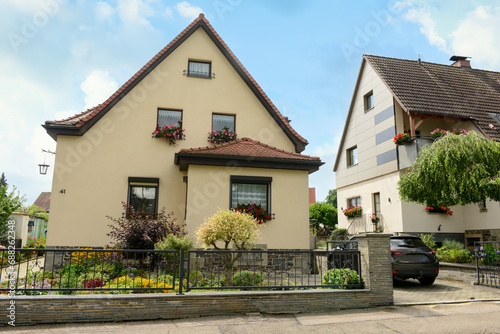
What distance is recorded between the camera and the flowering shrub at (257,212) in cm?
1202

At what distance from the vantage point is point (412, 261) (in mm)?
9539

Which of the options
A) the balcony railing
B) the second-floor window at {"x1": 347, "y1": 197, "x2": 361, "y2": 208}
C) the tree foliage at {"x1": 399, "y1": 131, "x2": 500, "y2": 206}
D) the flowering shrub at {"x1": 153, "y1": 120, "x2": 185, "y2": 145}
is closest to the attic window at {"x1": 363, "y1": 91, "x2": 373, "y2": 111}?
the balcony railing

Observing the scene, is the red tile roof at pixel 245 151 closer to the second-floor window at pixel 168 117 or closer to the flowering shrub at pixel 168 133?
the flowering shrub at pixel 168 133

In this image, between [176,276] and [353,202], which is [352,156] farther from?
[176,276]

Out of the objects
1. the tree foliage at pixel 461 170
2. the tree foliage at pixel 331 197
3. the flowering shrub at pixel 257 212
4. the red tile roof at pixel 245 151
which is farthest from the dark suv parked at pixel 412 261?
the tree foliage at pixel 331 197

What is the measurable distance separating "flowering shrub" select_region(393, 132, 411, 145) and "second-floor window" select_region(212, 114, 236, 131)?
8.30 meters

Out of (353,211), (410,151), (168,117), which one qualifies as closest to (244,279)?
(168,117)

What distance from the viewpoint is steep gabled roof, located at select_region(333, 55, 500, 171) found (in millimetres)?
17156

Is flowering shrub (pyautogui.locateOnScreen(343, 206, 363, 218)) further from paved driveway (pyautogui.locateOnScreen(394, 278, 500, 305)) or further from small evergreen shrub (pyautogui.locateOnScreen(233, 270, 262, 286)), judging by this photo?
small evergreen shrub (pyautogui.locateOnScreen(233, 270, 262, 286))

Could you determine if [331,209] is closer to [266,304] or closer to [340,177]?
[340,177]

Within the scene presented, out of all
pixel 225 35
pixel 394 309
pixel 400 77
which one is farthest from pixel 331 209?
pixel 394 309

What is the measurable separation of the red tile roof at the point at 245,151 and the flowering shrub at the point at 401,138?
21.5 ft

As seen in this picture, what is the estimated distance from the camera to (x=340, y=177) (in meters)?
24.2

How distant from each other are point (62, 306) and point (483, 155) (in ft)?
40.1
